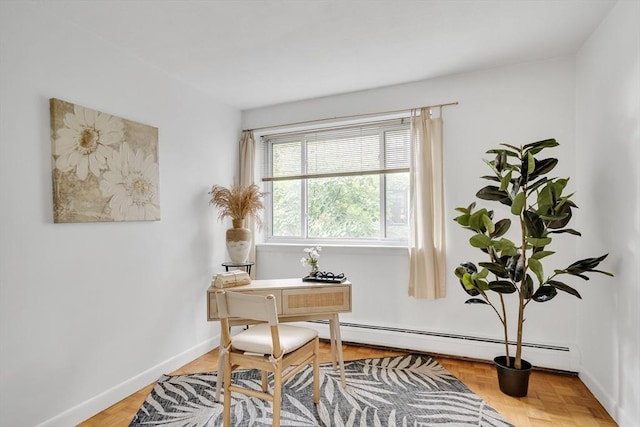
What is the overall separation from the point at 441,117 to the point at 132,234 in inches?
109

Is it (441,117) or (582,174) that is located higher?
(441,117)

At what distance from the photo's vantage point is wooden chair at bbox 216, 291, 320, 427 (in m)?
1.93

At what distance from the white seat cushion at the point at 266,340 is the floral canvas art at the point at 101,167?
1260 millimetres

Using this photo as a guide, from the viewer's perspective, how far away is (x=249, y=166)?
3873 millimetres

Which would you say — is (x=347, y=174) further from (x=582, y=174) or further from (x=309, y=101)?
(x=582, y=174)

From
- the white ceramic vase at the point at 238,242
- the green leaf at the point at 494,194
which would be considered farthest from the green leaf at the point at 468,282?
the white ceramic vase at the point at 238,242

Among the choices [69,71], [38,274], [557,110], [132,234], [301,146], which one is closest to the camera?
[38,274]

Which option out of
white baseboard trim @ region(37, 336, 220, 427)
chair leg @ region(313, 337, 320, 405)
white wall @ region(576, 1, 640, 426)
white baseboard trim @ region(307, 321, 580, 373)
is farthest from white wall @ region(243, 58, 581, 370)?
white baseboard trim @ region(37, 336, 220, 427)

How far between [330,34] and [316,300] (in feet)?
6.12

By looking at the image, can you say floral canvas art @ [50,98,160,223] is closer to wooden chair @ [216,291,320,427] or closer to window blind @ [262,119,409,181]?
wooden chair @ [216,291,320,427]

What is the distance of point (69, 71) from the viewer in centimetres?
223

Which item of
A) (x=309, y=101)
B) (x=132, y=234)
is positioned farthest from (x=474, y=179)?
(x=132, y=234)

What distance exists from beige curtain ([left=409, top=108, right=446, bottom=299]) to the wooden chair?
1.29m

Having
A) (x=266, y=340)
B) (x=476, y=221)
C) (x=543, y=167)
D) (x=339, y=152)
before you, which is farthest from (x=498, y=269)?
(x=339, y=152)
